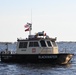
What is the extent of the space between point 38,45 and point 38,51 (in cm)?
73

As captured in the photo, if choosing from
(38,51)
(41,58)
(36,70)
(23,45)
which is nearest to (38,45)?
(38,51)

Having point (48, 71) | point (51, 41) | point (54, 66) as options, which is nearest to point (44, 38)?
point (51, 41)

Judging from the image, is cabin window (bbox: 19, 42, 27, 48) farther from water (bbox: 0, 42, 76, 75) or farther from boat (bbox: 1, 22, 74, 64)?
water (bbox: 0, 42, 76, 75)

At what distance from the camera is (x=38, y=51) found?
45.8m

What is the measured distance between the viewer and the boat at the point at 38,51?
4472 centimetres

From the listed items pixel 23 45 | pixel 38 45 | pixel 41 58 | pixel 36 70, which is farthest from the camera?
pixel 23 45

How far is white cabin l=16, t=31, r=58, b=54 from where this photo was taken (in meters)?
45.6

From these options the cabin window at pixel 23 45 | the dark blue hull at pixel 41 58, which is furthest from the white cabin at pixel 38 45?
the dark blue hull at pixel 41 58

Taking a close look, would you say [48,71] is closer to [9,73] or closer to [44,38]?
[9,73]

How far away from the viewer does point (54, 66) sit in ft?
145

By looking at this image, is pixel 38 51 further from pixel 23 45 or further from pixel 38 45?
pixel 23 45

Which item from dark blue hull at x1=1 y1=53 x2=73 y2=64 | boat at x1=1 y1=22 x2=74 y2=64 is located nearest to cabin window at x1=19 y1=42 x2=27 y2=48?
boat at x1=1 y1=22 x2=74 y2=64

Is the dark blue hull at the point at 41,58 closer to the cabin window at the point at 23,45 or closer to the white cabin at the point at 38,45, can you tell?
the white cabin at the point at 38,45

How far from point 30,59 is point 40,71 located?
647cm
